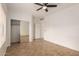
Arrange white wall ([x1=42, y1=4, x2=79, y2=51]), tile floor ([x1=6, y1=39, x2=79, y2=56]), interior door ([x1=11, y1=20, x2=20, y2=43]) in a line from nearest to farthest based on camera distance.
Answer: tile floor ([x1=6, y1=39, x2=79, y2=56]) → white wall ([x1=42, y1=4, x2=79, y2=51]) → interior door ([x1=11, y1=20, x2=20, y2=43])

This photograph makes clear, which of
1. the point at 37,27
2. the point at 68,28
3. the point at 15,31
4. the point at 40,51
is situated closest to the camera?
the point at 40,51

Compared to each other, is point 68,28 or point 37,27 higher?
point 37,27

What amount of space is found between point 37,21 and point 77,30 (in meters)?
6.42

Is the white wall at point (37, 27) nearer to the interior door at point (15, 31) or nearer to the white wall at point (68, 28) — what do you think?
the interior door at point (15, 31)

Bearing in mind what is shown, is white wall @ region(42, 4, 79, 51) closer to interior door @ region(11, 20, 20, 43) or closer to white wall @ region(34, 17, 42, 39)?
interior door @ region(11, 20, 20, 43)

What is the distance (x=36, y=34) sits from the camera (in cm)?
1110

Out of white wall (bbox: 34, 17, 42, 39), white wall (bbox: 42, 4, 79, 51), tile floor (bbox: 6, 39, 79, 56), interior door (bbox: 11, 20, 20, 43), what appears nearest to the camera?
tile floor (bbox: 6, 39, 79, 56)

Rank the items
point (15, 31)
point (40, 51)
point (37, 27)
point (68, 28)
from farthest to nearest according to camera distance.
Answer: point (37, 27) → point (15, 31) → point (68, 28) → point (40, 51)

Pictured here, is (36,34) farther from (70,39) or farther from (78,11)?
(78,11)

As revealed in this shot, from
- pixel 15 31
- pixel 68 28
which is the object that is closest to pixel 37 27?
pixel 15 31

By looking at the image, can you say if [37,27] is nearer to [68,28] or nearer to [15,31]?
[15,31]

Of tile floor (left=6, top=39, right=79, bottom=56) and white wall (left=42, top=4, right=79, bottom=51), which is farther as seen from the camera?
white wall (left=42, top=4, right=79, bottom=51)

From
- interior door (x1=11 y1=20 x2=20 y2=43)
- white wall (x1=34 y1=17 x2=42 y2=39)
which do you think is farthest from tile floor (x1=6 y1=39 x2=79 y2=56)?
white wall (x1=34 y1=17 x2=42 y2=39)

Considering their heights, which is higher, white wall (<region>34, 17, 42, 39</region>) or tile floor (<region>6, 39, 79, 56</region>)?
white wall (<region>34, 17, 42, 39</region>)
